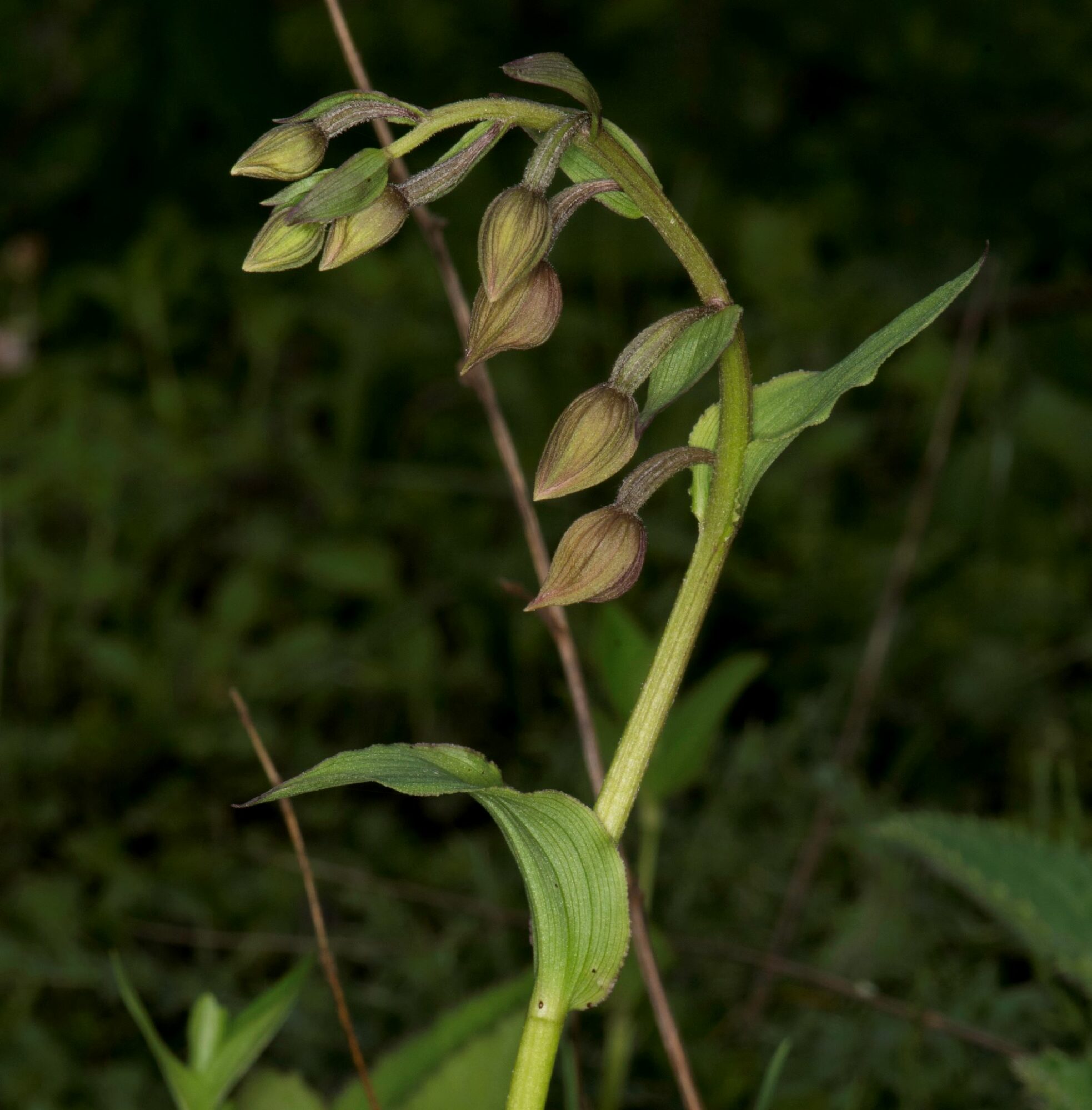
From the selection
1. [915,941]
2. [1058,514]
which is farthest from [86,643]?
[1058,514]

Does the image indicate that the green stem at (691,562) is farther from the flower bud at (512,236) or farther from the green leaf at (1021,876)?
the green leaf at (1021,876)

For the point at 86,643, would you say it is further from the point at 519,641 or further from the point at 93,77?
the point at 93,77

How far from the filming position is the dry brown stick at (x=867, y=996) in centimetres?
144

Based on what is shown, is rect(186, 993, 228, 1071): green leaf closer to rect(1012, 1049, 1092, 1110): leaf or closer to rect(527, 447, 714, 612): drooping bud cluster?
rect(527, 447, 714, 612): drooping bud cluster

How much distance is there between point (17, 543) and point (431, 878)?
4.14 ft

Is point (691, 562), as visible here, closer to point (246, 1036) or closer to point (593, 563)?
point (593, 563)

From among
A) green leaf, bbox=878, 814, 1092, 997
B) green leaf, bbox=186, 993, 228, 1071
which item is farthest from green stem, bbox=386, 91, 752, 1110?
green leaf, bbox=878, 814, 1092, 997

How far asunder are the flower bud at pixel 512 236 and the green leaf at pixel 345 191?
0.08 m

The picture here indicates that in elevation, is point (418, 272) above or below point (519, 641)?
above

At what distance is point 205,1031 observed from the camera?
1.11 m

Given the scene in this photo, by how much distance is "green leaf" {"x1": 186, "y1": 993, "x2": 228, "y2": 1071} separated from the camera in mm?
1104

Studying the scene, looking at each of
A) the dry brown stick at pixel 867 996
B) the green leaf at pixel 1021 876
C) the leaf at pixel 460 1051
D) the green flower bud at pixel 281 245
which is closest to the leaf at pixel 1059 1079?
the green leaf at pixel 1021 876

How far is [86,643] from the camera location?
255 centimetres

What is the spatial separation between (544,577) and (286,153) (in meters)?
0.41
